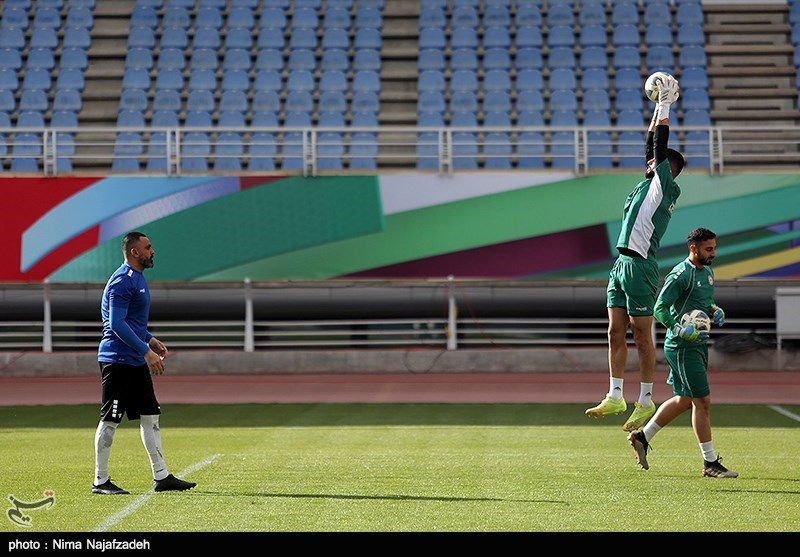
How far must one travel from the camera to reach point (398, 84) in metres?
30.3

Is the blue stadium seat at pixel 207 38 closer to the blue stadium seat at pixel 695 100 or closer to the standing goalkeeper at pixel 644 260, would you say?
the blue stadium seat at pixel 695 100

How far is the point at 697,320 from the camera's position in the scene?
9.81 meters

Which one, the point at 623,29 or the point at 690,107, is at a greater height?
the point at 623,29

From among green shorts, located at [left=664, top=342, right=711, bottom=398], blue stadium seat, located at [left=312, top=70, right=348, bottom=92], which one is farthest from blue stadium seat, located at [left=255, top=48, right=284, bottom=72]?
green shorts, located at [left=664, top=342, right=711, bottom=398]

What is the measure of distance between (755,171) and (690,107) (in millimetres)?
6016

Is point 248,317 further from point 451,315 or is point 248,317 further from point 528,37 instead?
point 528,37

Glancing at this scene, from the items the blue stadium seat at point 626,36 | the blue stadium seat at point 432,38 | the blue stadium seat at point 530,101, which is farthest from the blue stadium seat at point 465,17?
the blue stadium seat at point 626,36

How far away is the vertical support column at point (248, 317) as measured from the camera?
23594 millimetres

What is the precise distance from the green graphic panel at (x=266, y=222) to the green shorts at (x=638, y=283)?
544 inches

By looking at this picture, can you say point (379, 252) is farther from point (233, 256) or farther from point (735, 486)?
point (735, 486)

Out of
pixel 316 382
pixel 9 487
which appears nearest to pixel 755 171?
pixel 316 382

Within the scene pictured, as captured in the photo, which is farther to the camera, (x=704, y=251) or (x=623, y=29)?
(x=623, y=29)

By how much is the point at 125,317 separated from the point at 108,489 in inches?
54.4

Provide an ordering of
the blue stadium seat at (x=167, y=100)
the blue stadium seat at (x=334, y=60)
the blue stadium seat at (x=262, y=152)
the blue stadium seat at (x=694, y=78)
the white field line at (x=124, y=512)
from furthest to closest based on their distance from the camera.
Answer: the blue stadium seat at (x=334, y=60)
the blue stadium seat at (x=694, y=78)
the blue stadium seat at (x=167, y=100)
the blue stadium seat at (x=262, y=152)
the white field line at (x=124, y=512)
